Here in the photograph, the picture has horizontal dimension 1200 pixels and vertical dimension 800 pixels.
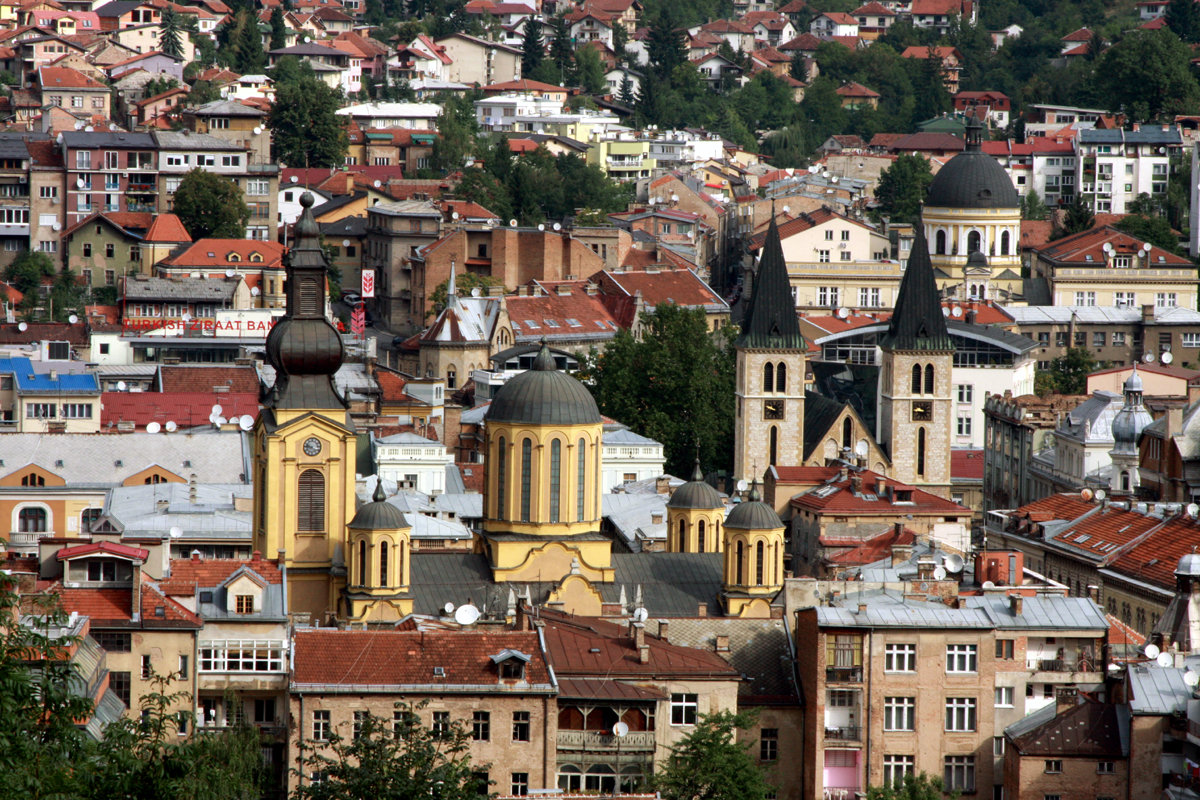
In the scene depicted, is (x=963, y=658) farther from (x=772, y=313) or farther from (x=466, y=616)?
(x=772, y=313)

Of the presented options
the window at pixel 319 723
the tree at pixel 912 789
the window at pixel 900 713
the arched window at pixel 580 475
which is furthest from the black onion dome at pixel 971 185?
the window at pixel 319 723

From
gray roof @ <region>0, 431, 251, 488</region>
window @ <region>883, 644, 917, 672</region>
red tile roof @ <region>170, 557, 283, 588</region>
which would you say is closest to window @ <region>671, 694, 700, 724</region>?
window @ <region>883, 644, 917, 672</region>

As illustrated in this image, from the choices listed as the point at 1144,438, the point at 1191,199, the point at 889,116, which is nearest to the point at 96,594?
the point at 1144,438

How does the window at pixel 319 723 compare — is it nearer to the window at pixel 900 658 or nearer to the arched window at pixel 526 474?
the window at pixel 900 658

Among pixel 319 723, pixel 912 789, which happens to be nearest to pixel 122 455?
pixel 319 723

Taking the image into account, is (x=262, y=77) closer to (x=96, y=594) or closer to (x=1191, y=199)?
(x=1191, y=199)
